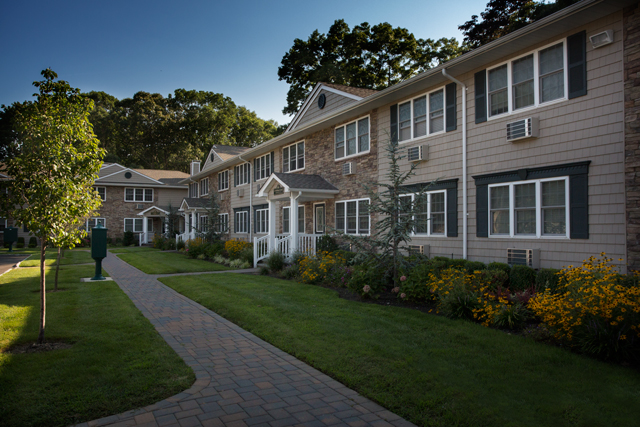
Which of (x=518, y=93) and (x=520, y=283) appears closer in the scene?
(x=520, y=283)

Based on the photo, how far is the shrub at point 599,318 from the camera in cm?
495

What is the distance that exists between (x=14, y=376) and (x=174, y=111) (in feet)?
165

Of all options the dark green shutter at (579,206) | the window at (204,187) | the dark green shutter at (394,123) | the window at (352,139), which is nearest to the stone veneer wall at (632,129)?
the dark green shutter at (579,206)

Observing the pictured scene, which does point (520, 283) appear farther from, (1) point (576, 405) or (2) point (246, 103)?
(2) point (246, 103)

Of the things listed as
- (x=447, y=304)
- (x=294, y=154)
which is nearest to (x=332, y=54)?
(x=294, y=154)

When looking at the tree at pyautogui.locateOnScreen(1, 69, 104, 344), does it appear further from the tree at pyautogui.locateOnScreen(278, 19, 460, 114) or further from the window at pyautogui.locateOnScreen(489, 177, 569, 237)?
the tree at pyautogui.locateOnScreen(278, 19, 460, 114)

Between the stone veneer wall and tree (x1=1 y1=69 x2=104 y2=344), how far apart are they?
8907mm

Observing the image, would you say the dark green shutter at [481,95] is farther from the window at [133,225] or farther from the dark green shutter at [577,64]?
the window at [133,225]

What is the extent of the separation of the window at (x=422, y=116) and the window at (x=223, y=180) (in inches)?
640

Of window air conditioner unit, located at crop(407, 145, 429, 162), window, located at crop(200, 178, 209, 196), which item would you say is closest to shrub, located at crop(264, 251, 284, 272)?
window air conditioner unit, located at crop(407, 145, 429, 162)

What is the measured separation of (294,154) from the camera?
18828 mm

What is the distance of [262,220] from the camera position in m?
21.8

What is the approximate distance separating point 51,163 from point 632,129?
9.40 m

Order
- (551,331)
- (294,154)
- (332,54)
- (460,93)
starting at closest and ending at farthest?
(551,331)
(460,93)
(294,154)
(332,54)
